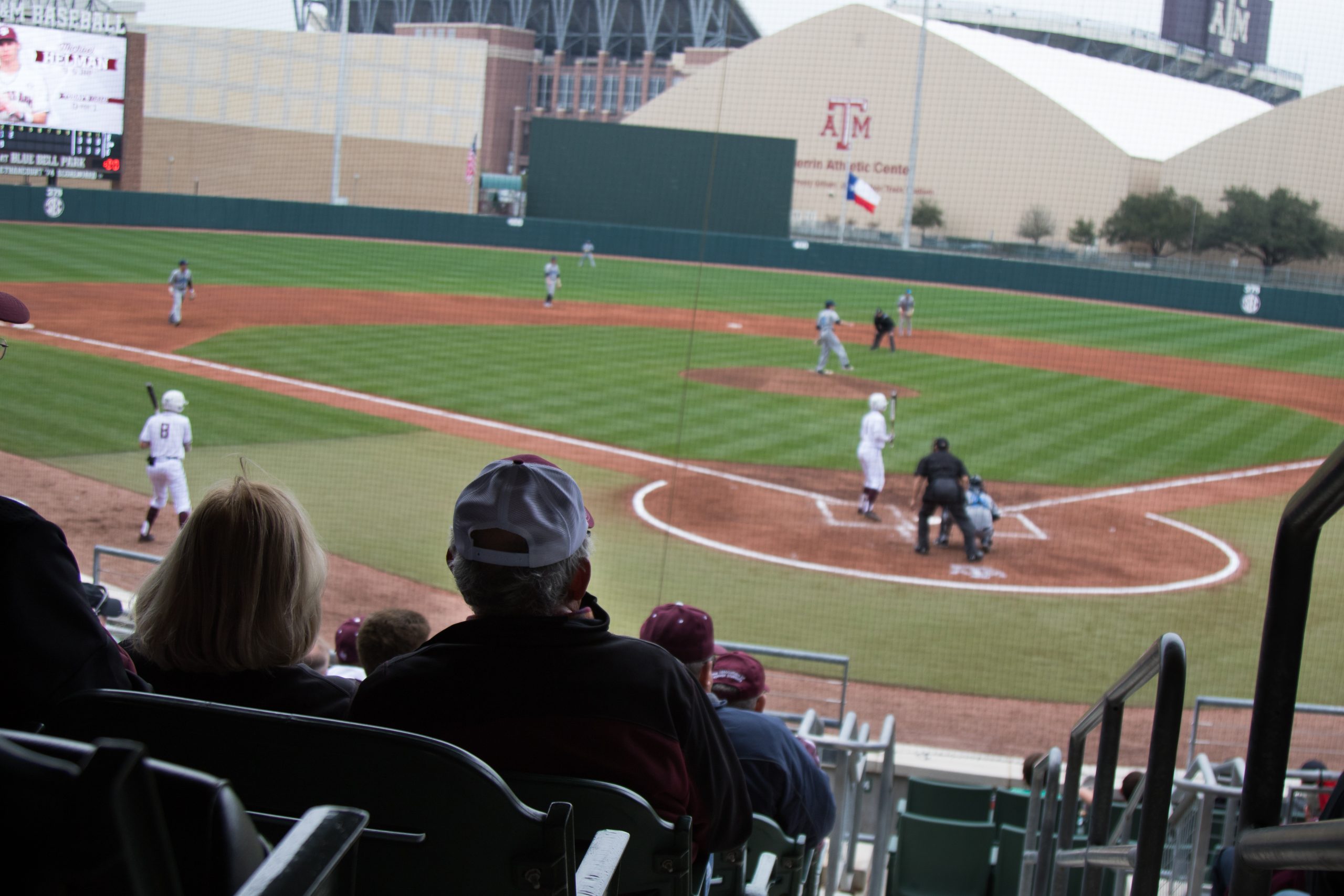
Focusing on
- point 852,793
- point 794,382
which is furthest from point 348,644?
point 794,382

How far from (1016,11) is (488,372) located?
998cm

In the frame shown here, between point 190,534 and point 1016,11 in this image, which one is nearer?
point 190,534

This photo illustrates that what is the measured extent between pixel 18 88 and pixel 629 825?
32.1 ft

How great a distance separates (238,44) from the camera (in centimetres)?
1980

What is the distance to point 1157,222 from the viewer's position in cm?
2258

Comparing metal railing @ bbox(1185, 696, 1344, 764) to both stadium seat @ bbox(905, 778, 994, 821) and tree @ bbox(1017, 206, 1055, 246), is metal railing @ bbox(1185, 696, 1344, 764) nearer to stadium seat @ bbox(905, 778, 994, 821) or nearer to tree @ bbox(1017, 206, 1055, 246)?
stadium seat @ bbox(905, 778, 994, 821)

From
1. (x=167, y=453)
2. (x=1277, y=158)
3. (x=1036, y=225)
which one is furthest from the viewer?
(x=1036, y=225)

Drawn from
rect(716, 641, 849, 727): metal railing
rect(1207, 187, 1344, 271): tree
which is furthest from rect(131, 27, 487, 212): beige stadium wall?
rect(1207, 187, 1344, 271): tree


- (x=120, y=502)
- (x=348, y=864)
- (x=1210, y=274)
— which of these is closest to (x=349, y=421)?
(x=120, y=502)

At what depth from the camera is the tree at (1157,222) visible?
21547 mm

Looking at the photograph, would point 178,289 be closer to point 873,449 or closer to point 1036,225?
point 873,449

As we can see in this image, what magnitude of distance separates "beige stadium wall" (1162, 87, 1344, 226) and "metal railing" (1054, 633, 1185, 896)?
23.0m

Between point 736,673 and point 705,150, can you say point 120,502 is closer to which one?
point 736,673

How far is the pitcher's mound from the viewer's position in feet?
57.7
